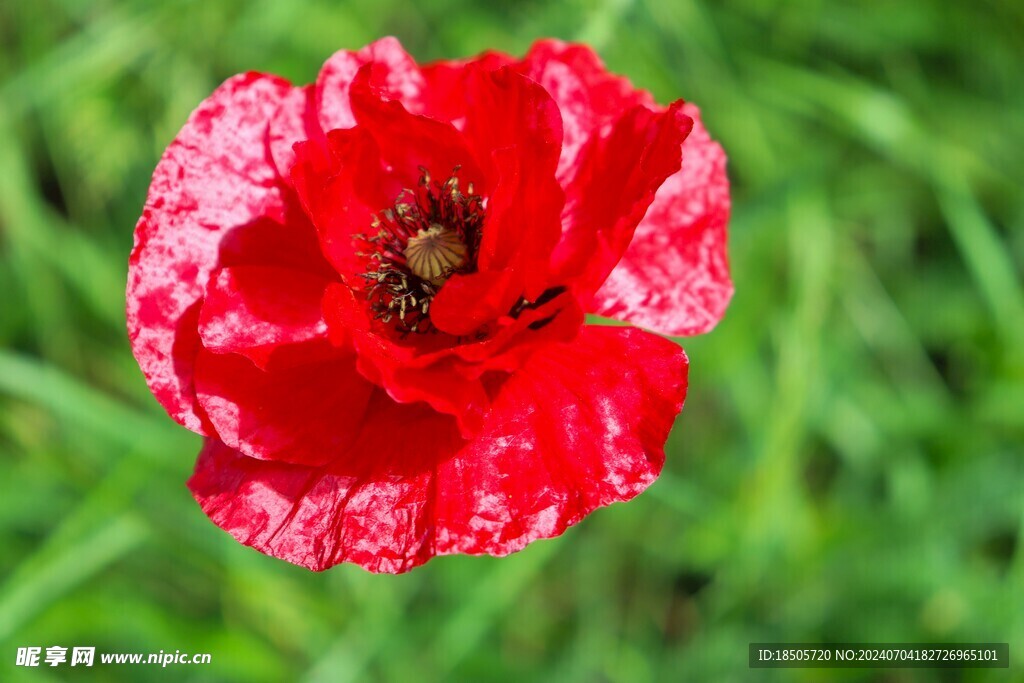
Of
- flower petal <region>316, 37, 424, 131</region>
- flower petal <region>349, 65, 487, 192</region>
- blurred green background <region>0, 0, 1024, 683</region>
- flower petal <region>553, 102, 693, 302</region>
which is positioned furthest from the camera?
blurred green background <region>0, 0, 1024, 683</region>

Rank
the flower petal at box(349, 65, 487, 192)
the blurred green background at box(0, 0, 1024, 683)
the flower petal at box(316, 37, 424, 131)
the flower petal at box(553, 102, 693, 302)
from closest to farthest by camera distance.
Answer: the flower petal at box(553, 102, 693, 302) < the flower petal at box(349, 65, 487, 192) < the flower petal at box(316, 37, 424, 131) < the blurred green background at box(0, 0, 1024, 683)

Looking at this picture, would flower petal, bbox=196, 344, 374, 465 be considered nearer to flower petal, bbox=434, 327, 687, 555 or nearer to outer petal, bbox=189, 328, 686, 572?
outer petal, bbox=189, 328, 686, 572

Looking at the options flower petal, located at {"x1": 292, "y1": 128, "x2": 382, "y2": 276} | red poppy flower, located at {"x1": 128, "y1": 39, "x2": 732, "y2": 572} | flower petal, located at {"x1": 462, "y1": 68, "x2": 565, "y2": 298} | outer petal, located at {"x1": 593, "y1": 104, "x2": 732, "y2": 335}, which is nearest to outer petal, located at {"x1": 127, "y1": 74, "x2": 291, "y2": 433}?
red poppy flower, located at {"x1": 128, "y1": 39, "x2": 732, "y2": 572}

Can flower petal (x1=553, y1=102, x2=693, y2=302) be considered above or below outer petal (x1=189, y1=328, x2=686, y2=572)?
above

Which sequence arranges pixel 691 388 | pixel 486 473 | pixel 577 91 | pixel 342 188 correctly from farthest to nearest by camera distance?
pixel 691 388 < pixel 577 91 < pixel 342 188 < pixel 486 473

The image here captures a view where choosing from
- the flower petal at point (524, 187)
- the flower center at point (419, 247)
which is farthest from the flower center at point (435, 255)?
the flower petal at point (524, 187)

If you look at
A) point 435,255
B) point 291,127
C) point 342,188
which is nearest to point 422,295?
point 435,255

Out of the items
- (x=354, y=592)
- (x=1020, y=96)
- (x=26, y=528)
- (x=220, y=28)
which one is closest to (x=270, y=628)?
(x=354, y=592)

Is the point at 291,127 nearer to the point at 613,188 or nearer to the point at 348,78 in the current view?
the point at 348,78
